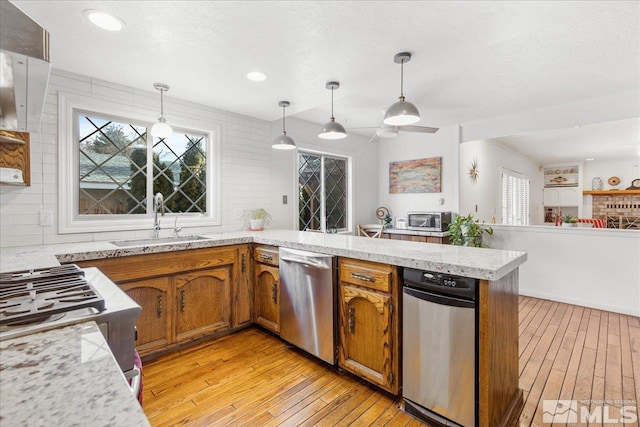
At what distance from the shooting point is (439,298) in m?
1.59

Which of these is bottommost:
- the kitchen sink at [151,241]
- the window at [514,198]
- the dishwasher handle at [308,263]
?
the dishwasher handle at [308,263]

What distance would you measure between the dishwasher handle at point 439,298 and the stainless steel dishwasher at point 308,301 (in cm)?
59

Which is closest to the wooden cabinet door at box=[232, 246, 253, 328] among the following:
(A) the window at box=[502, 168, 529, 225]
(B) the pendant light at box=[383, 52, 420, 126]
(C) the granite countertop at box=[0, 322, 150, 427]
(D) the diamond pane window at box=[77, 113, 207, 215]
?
(D) the diamond pane window at box=[77, 113, 207, 215]

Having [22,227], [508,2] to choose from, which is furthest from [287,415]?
[508,2]

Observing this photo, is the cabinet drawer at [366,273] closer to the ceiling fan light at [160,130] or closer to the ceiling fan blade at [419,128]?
the ceiling fan light at [160,130]

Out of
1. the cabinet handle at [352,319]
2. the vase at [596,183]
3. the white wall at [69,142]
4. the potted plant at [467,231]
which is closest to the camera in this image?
the cabinet handle at [352,319]

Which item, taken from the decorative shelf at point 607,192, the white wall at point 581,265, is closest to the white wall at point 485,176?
the white wall at point 581,265

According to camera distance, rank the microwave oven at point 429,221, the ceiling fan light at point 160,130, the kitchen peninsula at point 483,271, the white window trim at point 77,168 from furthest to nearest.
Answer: the microwave oven at point 429,221, the ceiling fan light at point 160,130, the white window trim at point 77,168, the kitchen peninsula at point 483,271

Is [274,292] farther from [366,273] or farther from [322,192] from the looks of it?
[322,192]

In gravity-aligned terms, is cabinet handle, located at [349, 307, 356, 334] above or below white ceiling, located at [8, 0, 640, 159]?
below

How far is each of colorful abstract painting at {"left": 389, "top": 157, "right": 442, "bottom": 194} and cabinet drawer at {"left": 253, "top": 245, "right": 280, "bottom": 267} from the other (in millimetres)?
A: 3244

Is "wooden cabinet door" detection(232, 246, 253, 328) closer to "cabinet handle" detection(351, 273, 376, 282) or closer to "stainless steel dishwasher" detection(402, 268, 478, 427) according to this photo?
"cabinet handle" detection(351, 273, 376, 282)

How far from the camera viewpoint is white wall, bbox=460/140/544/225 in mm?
4730

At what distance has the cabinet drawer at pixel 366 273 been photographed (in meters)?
1.83
